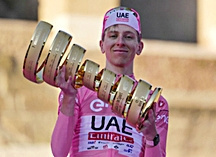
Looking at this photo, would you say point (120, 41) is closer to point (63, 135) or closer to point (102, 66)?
point (63, 135)

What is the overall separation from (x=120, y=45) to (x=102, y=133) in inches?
14.6

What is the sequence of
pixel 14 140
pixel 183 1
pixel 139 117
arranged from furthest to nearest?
pixel 183 1 → pixel 14 140 → pixel 139 117

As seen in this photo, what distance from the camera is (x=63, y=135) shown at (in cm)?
275

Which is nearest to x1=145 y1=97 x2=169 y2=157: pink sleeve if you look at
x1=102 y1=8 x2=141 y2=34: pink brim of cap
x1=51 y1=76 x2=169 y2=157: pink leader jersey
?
x1=51 y1=76 x2=169 y2=157: pink leader jersey

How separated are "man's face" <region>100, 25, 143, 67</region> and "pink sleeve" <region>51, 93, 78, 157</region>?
12.8 inches

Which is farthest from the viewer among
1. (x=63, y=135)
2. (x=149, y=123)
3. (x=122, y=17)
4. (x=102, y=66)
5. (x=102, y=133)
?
(x=102, y=66)

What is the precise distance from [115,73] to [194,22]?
19.5 feet

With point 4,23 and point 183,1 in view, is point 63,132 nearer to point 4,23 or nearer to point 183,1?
point 4,23

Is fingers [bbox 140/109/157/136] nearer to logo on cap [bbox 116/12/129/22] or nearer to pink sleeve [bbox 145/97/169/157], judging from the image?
pink sleeve [bbox 145/97/169/157]

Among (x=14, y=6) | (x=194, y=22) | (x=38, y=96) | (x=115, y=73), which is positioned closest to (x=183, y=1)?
(x=194, y=22)

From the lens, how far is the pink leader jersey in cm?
286

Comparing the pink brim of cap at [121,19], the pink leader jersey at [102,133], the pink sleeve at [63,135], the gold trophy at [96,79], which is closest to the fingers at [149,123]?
the gold trophy at [96,79]

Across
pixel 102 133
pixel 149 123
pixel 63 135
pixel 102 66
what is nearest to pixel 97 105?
pixel 102 133

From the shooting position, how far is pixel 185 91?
743 centimetres
